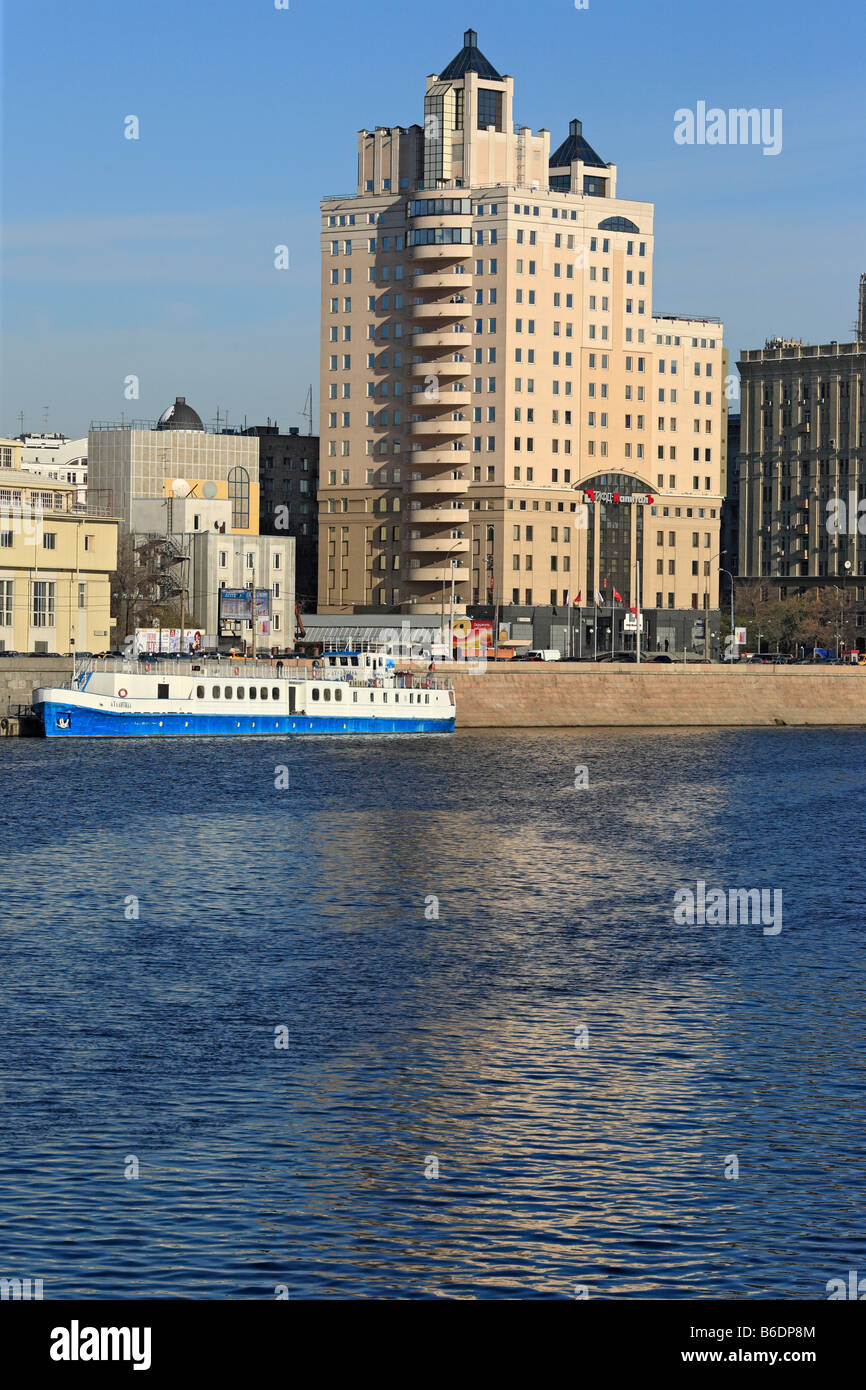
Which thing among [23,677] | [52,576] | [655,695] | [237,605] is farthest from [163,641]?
[655,695]

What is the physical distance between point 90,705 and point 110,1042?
88436 millimetres

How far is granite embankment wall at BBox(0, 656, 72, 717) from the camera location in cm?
12519

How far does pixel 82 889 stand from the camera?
188 ft

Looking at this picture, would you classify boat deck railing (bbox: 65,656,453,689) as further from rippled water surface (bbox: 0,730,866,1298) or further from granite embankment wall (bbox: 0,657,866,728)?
rippled water surface (bbox: 0,730,866,1298)

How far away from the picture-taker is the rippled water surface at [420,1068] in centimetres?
2517

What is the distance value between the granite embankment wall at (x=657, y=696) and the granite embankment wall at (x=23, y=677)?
33626 mm

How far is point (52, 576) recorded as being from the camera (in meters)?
146

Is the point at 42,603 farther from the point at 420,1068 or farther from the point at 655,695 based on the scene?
the point at 420,1068

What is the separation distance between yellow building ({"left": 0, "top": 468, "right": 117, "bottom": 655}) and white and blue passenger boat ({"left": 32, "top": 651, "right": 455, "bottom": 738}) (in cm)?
1005

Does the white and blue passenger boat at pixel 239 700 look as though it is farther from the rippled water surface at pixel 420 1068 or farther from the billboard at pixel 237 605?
the rippled water surface at pixel 420 1068

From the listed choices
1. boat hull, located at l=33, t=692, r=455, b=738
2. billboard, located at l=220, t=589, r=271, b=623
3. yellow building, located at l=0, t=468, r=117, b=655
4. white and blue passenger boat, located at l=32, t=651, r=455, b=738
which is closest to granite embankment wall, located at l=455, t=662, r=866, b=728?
white and blue passenger boat, located at l=32, t=651, r=455, b=738

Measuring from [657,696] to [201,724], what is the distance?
4499 cm

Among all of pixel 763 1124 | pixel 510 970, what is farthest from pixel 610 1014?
pixel 763 1124

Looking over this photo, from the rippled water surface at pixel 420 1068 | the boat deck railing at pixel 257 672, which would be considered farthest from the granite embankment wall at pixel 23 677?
the rippled water surface at pixel 420 1068
